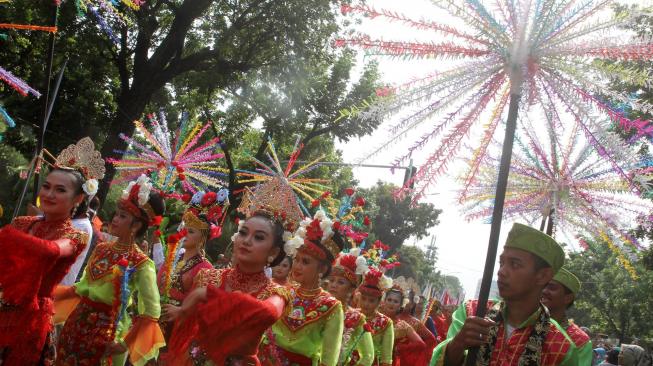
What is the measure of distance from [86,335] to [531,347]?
3.01 metres

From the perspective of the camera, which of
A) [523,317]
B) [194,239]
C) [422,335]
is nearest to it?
[523,317]

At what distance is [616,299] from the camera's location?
1625 inches

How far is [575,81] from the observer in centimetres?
310

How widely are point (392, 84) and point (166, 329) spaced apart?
3.82 metres

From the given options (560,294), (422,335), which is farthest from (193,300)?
(422,335)

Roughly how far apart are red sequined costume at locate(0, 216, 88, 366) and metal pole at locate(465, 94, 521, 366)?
8.76 ft

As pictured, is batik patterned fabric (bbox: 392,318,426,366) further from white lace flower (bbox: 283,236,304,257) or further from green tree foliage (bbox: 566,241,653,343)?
green tree foliage (bbox: 566,241,653,343)

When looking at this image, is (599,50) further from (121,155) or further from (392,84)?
(121,155)

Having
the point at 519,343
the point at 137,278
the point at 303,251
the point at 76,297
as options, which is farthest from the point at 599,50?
the point at 76,297

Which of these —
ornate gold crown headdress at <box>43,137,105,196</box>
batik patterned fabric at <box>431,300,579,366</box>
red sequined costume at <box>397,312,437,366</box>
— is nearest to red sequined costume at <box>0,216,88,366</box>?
ornate gold crown headdress at <box>43,137,105,196</box>

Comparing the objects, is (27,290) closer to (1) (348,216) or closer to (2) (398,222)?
(1) (348,216)

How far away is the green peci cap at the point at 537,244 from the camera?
3520mm

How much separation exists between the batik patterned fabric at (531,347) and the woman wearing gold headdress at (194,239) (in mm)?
3258

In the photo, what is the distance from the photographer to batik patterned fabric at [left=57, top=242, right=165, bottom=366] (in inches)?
172
